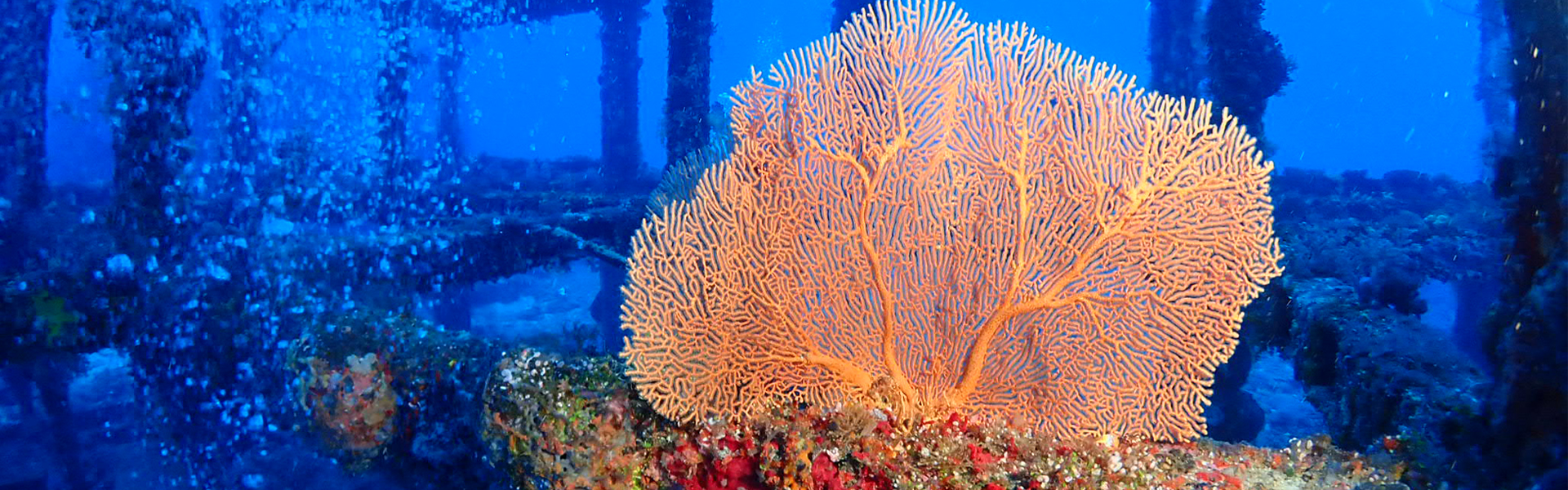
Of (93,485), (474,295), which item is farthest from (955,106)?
(474,295)

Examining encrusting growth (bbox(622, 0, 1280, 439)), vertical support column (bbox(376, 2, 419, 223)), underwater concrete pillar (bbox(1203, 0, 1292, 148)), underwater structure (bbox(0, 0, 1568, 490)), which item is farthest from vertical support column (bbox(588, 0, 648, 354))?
encrusting growth (bbox(622, 0, 1280, 439))

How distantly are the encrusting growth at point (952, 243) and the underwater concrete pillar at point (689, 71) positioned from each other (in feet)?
26.0

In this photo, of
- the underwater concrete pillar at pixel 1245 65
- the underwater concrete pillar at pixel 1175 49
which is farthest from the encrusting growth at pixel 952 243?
the underwater concrete pillar at pixel 1175 49

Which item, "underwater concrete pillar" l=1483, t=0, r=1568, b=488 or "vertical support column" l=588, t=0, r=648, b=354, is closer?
"underwater concrete pillar" l=1483, t=0, r=1568, b=488

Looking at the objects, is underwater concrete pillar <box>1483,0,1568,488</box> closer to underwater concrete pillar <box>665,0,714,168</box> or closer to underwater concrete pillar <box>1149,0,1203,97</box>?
underwater concrete pillar <box>1149,0,1203,97</box>

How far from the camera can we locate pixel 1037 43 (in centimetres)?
366

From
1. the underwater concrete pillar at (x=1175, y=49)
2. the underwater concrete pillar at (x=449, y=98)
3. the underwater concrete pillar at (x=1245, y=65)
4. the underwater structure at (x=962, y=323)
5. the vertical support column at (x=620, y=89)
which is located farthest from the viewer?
the underwater concrete pillar at (x=449, y=98)

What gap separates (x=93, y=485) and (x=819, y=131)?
36.7ft

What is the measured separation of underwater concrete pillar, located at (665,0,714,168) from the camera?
11641mm

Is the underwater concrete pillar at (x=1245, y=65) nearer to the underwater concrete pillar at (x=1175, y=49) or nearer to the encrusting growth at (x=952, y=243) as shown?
the underwater concrete pillar at (x=1175, y=49)

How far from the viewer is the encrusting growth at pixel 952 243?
3.66m

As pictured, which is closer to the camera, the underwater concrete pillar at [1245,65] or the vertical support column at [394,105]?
the underwater concrete pillar at [1245,65]

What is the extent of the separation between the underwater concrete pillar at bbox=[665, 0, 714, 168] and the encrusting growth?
7.94 m

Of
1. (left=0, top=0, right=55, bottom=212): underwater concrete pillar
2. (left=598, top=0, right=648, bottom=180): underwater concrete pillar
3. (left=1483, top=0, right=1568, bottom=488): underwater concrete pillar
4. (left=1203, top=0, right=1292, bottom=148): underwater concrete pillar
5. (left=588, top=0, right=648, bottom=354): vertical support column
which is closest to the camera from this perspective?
(left=1483, top=0, right=1568, bottom=488): underwater concrete pillar
